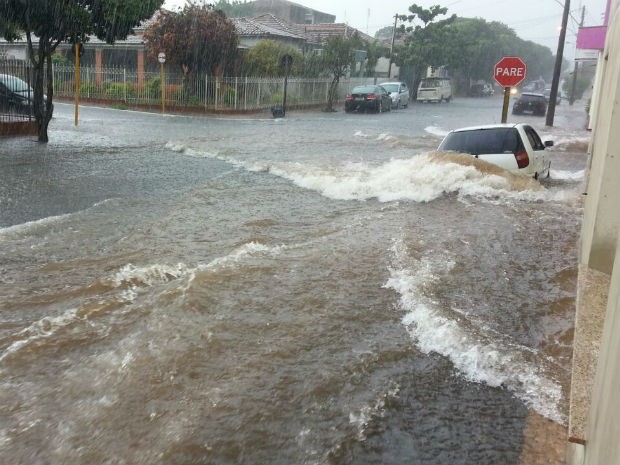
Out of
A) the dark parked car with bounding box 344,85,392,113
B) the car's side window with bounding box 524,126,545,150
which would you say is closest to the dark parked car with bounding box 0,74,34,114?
the car's side window with bounding box 524,126,545,150

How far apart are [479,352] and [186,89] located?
29.1 metres

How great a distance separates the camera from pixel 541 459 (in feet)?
12.1

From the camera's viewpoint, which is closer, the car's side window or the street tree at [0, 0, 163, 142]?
the car's side window

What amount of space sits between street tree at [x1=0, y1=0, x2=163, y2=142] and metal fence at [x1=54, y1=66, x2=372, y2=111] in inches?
512

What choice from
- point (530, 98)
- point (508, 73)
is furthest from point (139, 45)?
point (508, 73)

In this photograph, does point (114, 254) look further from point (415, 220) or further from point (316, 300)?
point (415, 220)

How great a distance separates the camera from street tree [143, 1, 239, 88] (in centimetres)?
3094

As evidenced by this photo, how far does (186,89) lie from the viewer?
105ft

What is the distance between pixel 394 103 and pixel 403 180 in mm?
28393

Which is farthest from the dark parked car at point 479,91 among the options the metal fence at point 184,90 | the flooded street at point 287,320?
the flooded street at point 287,320

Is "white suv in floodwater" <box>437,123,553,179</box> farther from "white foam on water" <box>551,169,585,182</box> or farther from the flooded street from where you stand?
"white foam on water" <box>551,169,585,182</box>

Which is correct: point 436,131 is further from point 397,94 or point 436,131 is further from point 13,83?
point 397,94

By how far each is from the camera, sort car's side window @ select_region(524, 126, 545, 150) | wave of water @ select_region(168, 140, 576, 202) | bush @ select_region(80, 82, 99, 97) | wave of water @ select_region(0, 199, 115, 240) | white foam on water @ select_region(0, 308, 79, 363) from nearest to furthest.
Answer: white foam on water @ select_region(0, 308, 79, 363), wave of water @ select_region(0, 199, 115, 240), wave of water @ select_region(168, 140, 576, 202), car's side window @ select_region(524, 126, 545, 150), bush @ select_region(80, 82, 99, 97)

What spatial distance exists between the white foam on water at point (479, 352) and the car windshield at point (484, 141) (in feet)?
19.3
